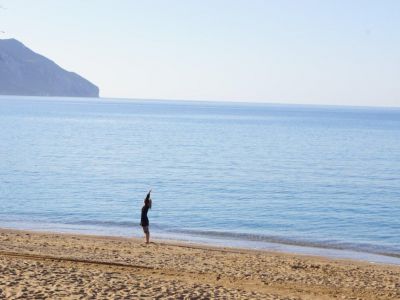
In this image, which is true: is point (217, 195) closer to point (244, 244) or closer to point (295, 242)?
point (295, 242)

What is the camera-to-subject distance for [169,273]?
765 inches

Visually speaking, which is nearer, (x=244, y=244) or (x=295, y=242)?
(x=244, y=244)

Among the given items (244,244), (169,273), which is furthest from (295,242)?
(169,273)

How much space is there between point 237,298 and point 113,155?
64.2 metres

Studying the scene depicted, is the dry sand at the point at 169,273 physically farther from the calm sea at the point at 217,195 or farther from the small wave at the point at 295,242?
the calm sea at the point at 217,195

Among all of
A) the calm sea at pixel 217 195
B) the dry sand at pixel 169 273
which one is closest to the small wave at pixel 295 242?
the calm sea at pixel 217 195

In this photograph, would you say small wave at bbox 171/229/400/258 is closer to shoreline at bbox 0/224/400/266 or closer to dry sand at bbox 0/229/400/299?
shoreline at bbox 0/224/400/266

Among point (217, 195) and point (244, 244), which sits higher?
point (244, 244)

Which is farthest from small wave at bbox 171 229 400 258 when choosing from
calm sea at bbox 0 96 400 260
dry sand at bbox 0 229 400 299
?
dry sand at bbox 0 229 400 299

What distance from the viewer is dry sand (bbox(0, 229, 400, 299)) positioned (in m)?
15.8

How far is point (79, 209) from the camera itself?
40250 millimetres

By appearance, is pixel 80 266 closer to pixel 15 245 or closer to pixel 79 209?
pixel 15 245

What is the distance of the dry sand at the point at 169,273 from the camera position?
621 inches

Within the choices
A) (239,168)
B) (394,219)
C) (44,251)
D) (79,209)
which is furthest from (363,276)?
(239,168)
